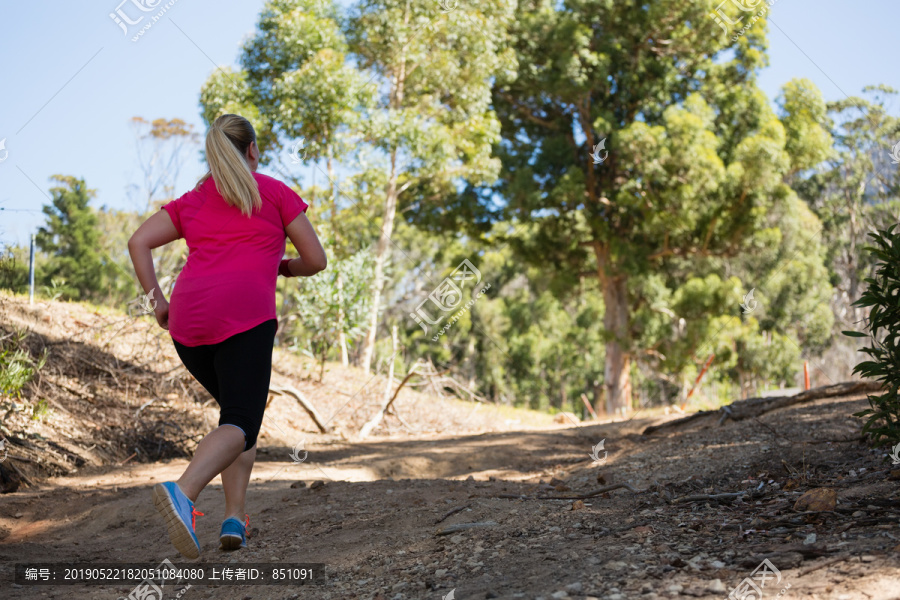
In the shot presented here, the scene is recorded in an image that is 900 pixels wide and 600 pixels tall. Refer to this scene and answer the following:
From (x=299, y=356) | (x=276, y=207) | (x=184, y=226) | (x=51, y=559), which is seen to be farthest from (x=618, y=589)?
(x=299, y=356)

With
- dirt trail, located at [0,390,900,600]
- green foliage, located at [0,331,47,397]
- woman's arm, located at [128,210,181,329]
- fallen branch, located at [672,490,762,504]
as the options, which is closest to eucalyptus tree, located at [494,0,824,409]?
dirt trail, located at [0,390,900,600]

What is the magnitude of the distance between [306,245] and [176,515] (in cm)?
108

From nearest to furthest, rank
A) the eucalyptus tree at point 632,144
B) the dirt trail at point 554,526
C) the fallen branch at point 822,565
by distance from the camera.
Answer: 1. the fallen branch at point 822,565
2. the dirt trail at point 554,526
3. the eucalyptus tree at point 632,144

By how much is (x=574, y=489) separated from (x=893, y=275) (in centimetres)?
200

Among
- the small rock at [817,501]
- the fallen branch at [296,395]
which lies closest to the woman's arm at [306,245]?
the small rock at [817,501]

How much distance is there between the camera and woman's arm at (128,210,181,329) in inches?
101

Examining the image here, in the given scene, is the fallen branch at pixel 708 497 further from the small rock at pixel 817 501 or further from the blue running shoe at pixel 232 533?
the blue running shoe at pixel 232 533

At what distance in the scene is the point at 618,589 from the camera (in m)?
1.90

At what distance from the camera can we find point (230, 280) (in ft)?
8.19

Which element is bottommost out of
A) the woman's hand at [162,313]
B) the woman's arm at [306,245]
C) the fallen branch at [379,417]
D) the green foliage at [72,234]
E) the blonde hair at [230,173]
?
the fallen branch at [379,417]

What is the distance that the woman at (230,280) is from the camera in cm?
246

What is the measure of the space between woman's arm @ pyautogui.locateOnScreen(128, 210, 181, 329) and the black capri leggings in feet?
0.61

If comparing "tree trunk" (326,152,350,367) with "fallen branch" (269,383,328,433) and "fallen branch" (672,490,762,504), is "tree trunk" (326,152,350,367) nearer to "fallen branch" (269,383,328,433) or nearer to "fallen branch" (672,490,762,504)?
"fallen branch" (269,383,328,433)

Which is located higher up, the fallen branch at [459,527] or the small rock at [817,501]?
the small rock at [817,501]
